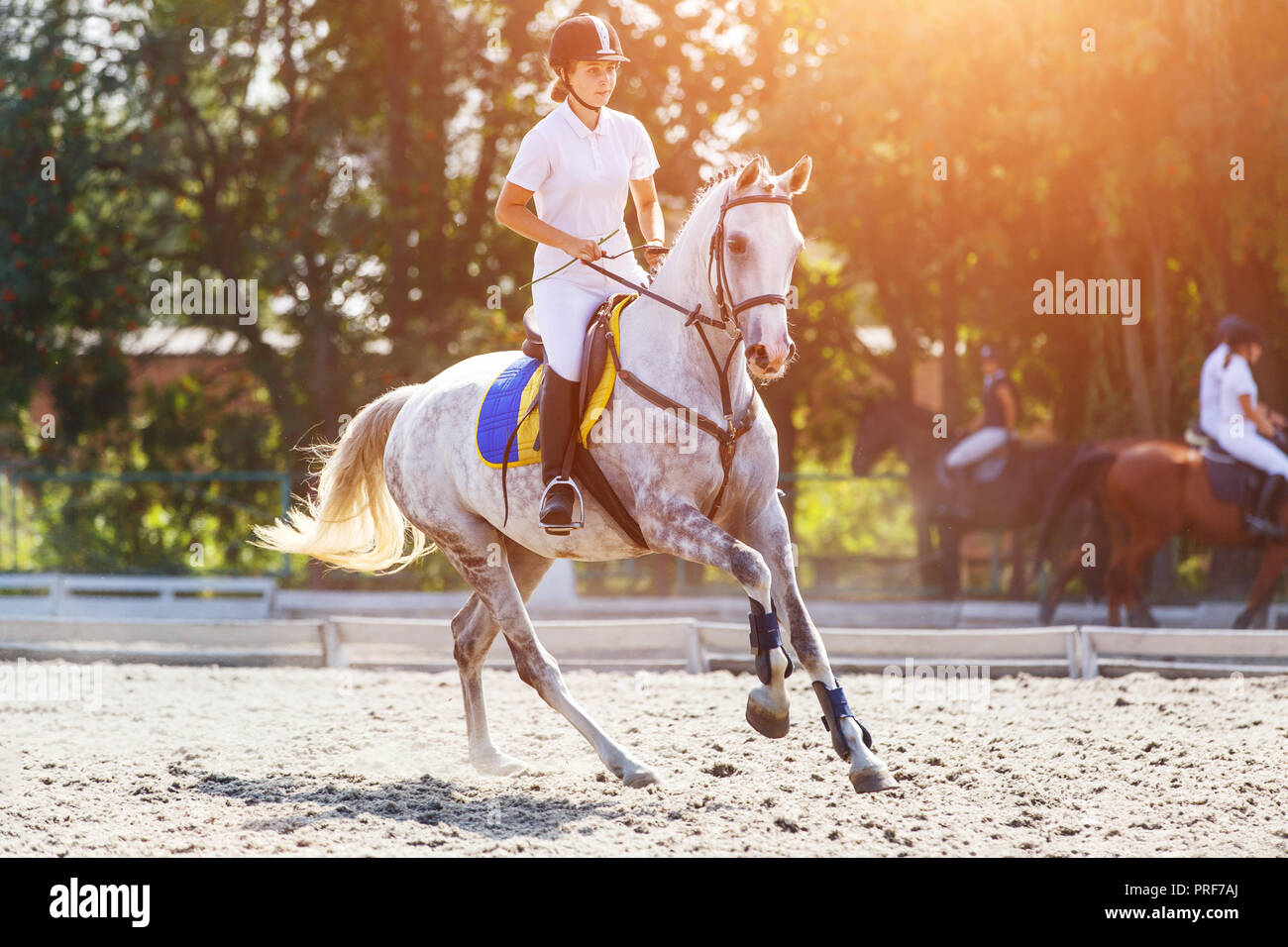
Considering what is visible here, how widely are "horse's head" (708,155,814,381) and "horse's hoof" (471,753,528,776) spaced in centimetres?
218

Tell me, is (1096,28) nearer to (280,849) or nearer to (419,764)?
(419,764)

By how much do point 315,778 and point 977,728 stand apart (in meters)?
3.11

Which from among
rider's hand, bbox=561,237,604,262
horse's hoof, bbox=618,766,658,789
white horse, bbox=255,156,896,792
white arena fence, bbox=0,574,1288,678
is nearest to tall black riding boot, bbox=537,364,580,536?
white horse, bbox=255,156,896,792

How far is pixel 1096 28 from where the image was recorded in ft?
44.0

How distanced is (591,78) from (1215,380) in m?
7.94

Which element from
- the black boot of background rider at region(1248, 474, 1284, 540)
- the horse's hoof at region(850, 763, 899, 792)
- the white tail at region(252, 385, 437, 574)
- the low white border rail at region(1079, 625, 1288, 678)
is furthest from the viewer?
the black boot of background rider at region(1248, 474, 1284, 540)

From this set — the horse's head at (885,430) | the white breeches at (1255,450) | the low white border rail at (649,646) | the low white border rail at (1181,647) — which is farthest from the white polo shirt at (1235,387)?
the horse's head at (885,430)

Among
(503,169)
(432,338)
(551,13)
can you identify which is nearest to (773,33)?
(551,13)

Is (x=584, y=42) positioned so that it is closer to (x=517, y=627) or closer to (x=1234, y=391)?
(x=517, y=627)

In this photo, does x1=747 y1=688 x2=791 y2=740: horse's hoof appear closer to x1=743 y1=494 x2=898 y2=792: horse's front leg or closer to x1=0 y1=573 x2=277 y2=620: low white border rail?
x1=743 y1=494 x2=898 y2=792: horse's front leg

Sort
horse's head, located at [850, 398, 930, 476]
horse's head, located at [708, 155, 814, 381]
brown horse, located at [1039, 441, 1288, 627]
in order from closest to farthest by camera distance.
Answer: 1. horse's head, located at [708, 155, 814, 381]
2. brown horse, located at [1039, 441, 1288, 627]
3. horse's head, located at [850, 398, 930, 476]

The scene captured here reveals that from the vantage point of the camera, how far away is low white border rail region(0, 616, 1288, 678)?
8.69 m

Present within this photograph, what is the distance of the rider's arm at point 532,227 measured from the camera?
218 inches

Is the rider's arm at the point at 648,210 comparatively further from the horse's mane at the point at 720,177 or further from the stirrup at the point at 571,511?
the stirrup at the point at 571,511
